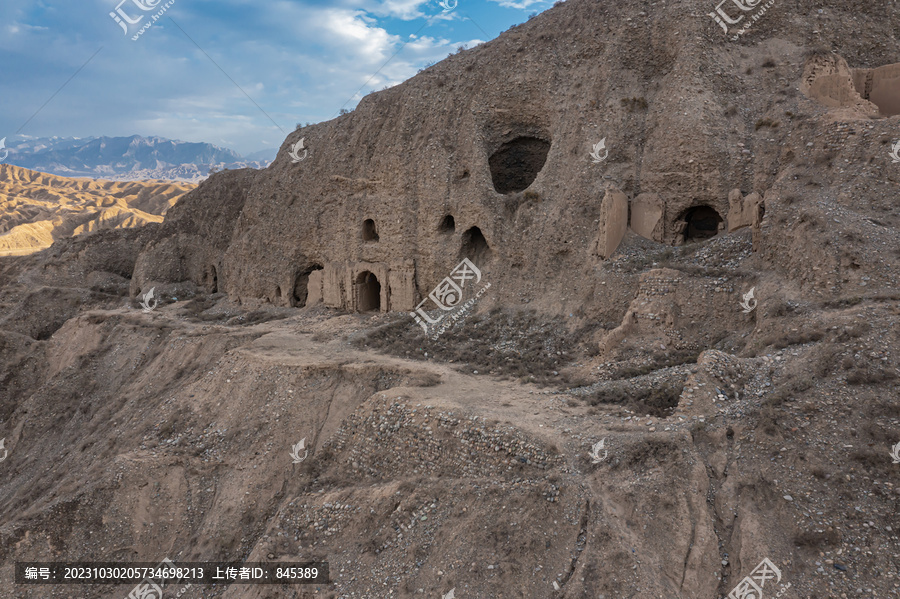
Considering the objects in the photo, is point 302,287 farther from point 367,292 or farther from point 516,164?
point 516,164

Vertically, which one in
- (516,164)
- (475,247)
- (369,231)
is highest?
(516,164)

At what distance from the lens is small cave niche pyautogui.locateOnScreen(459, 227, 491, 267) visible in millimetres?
23438

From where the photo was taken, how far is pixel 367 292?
88.5 ft

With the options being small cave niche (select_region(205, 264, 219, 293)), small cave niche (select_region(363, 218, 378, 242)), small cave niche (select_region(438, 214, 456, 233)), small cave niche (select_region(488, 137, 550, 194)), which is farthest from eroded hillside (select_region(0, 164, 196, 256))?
small cave niche (select_region(488, 137, 550, 194))

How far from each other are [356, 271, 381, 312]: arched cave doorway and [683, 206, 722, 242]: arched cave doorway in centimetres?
1408

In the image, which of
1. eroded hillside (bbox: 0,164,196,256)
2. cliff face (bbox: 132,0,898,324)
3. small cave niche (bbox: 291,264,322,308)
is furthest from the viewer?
eroded hillside (bbox: 0,164,196,256)

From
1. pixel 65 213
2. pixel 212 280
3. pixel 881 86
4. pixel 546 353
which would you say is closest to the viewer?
pixel 881 86

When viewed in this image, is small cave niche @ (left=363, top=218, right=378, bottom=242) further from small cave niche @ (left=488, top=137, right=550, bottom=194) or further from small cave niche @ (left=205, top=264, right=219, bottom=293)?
small cave niche @ (left=205, top=264, right=219, bottom=293)

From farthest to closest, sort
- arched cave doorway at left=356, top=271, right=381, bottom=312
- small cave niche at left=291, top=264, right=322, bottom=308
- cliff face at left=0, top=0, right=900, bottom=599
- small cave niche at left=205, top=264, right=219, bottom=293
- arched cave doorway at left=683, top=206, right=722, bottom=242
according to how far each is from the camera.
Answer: small cave niche at left=205, top=264, right=219, bottom=293 < small cave niche at left=291, top=264, right=322, bottom=308 < arched cave doorway at left=356, top=271, right=381, bottom=312 < arched cave doorway at left=683, top=206, right=722, bottom=242 < cliff face at left=0, top=0, right=900, bottom=599

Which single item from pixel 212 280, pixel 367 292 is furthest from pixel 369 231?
pixel 212 280

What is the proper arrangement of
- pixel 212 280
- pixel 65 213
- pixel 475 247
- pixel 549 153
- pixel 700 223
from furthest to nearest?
1. pixel 65 213
2. pixel 212 280
3. pixel 475 247
4. pixel 549 153
5. pixel 700 223

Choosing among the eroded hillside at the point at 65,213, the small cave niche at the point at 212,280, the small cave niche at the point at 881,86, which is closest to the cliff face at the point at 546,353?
the small cave niche at the point at 881,86

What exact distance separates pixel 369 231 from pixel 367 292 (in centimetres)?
301

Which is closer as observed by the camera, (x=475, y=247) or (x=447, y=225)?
(x=475, y=247)
